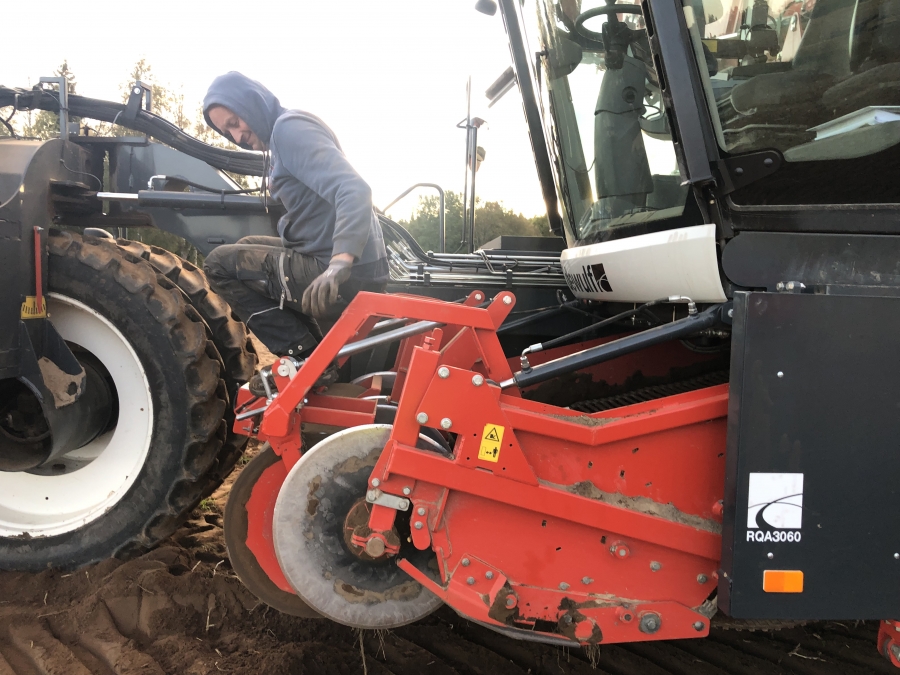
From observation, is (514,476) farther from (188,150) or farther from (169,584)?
(188,150)

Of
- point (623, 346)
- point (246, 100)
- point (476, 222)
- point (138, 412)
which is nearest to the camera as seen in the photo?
point (623, 346)

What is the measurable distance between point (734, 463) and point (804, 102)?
109 cm

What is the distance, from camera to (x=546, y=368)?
186 centimetres

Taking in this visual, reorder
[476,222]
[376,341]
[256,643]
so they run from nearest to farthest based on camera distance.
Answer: [376,341]
[256,643]
[476,222]

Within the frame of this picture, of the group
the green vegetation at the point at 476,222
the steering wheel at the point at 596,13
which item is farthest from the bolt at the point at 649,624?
the green vegetation at the point at 476,222

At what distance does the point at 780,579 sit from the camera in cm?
159

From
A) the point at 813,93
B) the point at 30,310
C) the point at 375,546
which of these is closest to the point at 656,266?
the point at 813,93

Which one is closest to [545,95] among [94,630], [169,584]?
[169,584]

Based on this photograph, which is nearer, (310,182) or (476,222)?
(310,182)

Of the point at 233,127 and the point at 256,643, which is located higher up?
the point at 233,127

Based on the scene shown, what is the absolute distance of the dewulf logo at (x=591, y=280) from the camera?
90.0 inches

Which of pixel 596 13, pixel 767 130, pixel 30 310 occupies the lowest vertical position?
pixel 30 310

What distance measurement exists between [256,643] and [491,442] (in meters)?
1.21

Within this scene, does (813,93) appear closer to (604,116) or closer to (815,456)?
(604,116)
